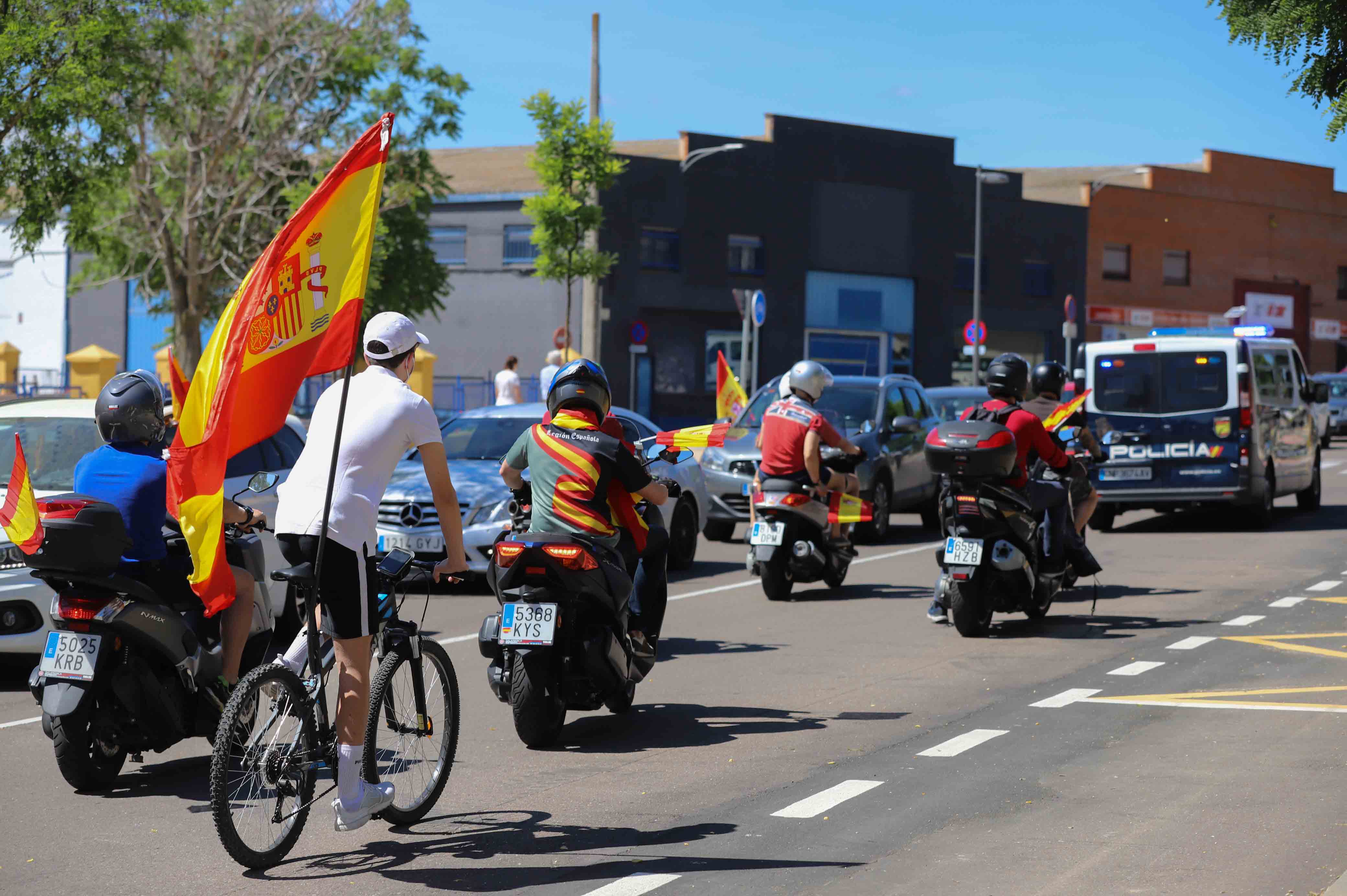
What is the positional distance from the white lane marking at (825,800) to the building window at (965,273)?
45204 mm

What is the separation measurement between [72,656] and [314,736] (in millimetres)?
1332

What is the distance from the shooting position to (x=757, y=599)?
1354 cm

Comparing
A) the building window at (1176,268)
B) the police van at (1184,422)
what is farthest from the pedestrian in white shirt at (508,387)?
the building window at (1176,268)

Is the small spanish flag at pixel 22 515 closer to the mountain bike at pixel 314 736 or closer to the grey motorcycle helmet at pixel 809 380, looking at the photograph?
the mountain bike at pixel 314 736

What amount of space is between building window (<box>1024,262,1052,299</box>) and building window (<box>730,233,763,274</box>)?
11.4 metres

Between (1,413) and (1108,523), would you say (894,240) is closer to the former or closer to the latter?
(1108,523)

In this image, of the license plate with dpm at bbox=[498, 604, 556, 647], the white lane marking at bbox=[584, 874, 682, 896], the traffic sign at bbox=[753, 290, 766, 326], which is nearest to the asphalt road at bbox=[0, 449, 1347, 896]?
the white lane marking at bbox=[584, 874, 682, 896]

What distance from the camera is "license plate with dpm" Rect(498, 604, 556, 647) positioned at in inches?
289

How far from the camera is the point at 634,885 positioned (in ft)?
17.6

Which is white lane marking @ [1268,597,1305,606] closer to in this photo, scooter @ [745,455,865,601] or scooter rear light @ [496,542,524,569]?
scooter @ [745,455,865,601]

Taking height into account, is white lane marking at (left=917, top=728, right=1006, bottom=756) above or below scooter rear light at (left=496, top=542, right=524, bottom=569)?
below

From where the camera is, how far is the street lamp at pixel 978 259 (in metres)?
44.3

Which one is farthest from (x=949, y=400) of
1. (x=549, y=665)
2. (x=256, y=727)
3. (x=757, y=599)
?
(x=256, y=727)

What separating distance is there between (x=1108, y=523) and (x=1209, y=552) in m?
2.76
